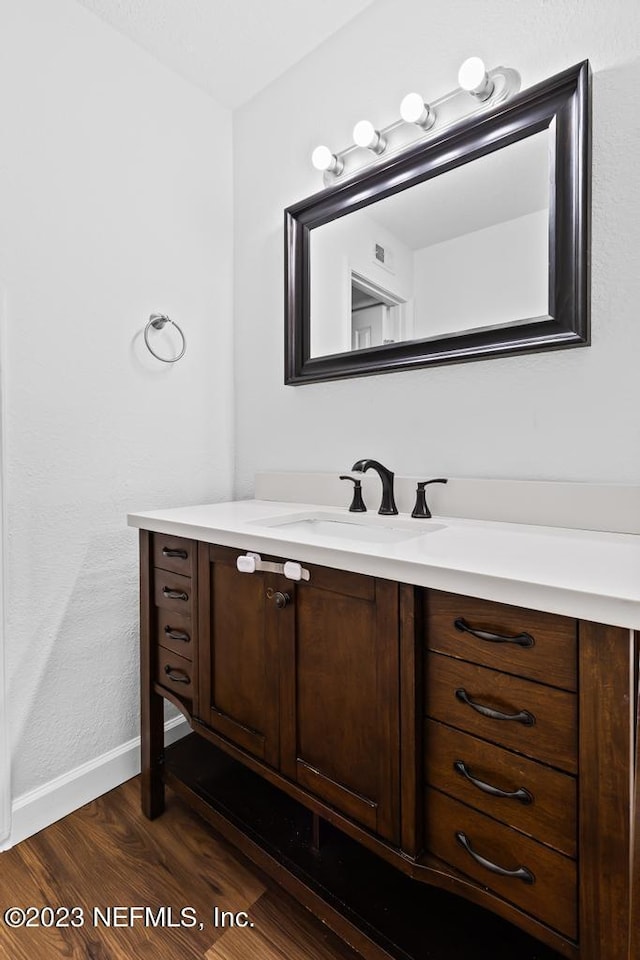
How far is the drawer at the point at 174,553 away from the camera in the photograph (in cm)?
133

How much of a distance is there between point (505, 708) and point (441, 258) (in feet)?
3.87

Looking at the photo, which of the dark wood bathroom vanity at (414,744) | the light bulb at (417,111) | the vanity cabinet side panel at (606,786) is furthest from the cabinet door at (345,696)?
the light bulb at (417,111)

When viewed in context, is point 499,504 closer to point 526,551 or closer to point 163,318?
point 526,551

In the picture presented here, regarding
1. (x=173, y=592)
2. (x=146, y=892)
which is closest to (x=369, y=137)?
(x=173, y=592)

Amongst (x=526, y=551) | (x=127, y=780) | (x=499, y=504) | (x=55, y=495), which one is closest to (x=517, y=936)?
(x=526, y=551)

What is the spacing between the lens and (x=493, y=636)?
2.60 ft

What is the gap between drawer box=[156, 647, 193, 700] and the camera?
1379 mm

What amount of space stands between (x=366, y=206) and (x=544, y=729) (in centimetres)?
151

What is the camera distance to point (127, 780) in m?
1.70

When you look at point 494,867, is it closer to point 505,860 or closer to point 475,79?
point 505,860

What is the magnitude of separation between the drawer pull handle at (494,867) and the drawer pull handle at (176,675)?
0.80 metres

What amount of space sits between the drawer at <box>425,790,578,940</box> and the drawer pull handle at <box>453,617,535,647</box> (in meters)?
→ 0.29

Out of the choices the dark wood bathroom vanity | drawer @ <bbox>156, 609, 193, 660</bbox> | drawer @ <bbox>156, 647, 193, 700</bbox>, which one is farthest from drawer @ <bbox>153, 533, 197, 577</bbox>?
drawer @ <bbox>156, 647, 193, 700</bbox>

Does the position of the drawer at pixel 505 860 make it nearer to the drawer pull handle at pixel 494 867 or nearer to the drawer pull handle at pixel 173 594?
the drawer pull handle at pixel 494 867
